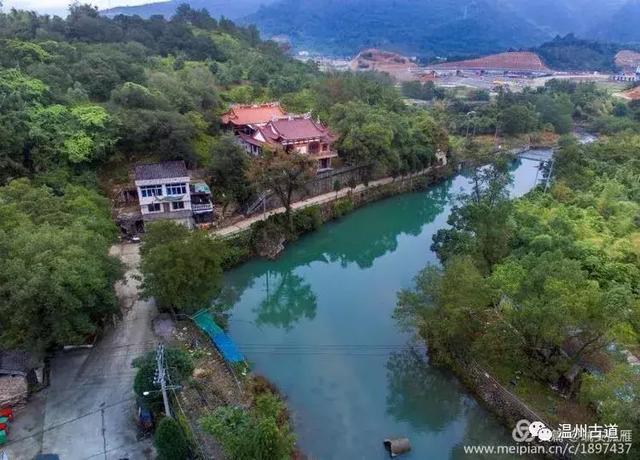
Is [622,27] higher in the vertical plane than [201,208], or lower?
higher

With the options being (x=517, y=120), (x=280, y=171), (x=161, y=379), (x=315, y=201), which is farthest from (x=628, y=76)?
(x=161, y=379)

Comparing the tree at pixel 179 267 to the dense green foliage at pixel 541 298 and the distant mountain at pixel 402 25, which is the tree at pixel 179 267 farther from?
the distant mountain at pixel 402 25

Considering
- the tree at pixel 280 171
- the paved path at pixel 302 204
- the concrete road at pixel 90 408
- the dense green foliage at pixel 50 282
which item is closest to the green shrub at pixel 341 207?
the paved path at pixel 302 204

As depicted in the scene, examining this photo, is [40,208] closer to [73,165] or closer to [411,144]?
[73,165]

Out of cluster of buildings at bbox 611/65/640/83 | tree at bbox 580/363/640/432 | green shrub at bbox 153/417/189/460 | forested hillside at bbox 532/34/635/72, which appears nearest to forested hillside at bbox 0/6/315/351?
green shrub at bbox 153/417/189/460

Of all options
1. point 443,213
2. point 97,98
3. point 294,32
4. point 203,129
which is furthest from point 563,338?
point 294,32

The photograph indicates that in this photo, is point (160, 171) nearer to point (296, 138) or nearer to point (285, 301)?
point (296, 138)
